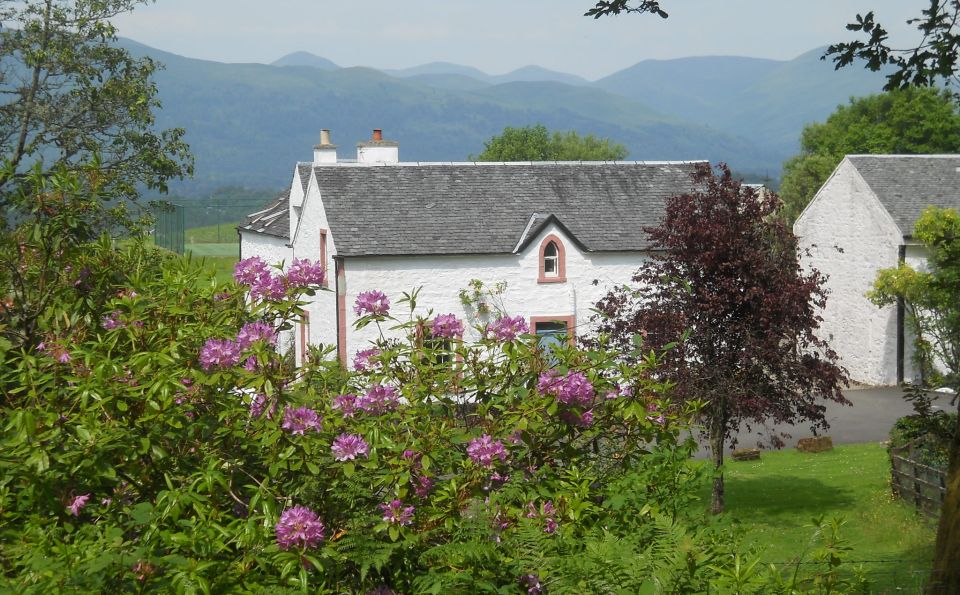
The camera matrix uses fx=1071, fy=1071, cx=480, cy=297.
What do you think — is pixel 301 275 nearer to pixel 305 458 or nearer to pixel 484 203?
pixel 305 458

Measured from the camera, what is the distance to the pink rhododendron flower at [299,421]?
17.9 feet

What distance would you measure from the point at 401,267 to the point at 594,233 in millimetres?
6249

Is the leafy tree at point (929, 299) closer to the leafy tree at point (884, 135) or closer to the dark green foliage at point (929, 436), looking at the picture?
the dark green foliage at point (929, 436)

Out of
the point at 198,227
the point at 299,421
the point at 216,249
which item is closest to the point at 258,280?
the point at 299,421

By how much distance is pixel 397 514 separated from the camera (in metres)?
5.55

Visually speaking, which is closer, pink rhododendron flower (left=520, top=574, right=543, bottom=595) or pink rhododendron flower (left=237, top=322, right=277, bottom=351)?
pink rhododendron flower (left=520, top=574, right=543, bottom=595)

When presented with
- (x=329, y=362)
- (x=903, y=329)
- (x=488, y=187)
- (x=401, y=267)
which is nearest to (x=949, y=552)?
(x=329, y=362)

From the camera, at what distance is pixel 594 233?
3369 centimetres

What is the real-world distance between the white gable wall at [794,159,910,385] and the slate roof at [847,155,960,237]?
273 mm

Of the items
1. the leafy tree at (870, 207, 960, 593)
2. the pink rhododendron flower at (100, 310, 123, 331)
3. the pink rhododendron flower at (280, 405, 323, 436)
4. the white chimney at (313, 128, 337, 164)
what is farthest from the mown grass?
the pink rhododendron flower at (280, 405, 323, 436)

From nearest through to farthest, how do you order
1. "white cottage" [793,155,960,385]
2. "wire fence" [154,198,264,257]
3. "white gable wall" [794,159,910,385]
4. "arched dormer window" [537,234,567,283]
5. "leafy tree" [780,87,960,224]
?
1. "arched dormer window" [537,234,567,283]
2. "white cottage" [793,155,960,385]
3. "white gable wall" [794,159,910,385]
4. "wire fence" [154,198,264,257]
5. "leafy tree" [780,87,960,224]

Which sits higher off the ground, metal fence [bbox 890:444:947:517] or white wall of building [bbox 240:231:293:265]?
white wall of building [bbox 240:231:293:265]

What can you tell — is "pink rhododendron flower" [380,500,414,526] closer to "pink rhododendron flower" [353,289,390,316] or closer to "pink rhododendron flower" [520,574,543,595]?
"pink rhododendron flower" [520,574,543,595]

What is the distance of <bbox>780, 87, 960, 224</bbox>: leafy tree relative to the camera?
6244 cm
